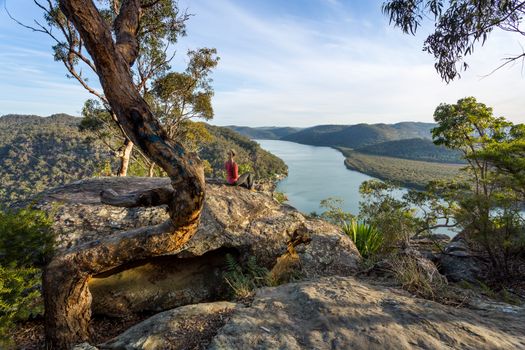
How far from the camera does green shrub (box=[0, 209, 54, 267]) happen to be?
9.37 feet

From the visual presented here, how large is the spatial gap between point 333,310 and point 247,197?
3.09m

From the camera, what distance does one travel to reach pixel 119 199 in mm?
2564

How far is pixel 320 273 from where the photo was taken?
4.82 metres

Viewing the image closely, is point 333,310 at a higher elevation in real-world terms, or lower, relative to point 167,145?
lower

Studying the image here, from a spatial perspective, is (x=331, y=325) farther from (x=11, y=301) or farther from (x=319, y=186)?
(x=319, y=186)

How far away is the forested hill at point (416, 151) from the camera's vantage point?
88.7 m

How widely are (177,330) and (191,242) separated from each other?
180cm

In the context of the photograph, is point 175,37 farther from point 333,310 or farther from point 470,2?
point 333,310

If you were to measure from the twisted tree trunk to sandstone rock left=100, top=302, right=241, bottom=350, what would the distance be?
63 cm

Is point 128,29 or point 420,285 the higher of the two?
point 128,29

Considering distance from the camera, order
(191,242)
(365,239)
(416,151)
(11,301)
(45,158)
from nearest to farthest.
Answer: (11,301) < (191,242) < (365,239) < (45,158) < (416,151)

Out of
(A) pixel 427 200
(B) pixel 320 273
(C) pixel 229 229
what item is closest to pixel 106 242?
(C) pixel 229 229

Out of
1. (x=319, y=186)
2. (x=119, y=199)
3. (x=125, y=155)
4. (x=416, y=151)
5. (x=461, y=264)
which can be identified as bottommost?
(x=319, y=186)

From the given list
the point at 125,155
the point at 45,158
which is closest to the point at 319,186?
the point at 45,158
